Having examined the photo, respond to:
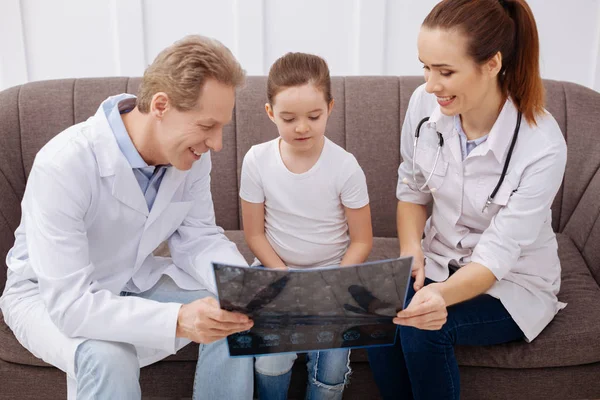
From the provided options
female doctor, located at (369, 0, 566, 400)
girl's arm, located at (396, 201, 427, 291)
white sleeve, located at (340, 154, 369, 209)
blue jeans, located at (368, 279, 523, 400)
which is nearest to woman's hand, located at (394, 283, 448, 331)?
female doctor, located at (369, 0, 566, 400)

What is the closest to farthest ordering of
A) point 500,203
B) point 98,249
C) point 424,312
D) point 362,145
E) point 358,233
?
point 424,312 → point 98,249 → point 500,203 → point 358,233 → point 362,145

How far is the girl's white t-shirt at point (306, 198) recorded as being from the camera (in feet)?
6.07

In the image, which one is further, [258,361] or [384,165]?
[384,165]

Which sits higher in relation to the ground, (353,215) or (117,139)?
(117,139)

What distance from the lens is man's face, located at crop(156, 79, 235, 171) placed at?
151 cm

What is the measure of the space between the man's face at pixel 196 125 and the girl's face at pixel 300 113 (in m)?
0.21

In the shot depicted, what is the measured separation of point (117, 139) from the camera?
161 cm

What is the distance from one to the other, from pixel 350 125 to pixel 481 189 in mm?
681

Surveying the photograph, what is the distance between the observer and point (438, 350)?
5.61ft

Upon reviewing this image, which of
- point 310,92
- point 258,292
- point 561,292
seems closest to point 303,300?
point 258,292

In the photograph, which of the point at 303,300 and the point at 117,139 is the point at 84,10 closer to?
the point at 117,139

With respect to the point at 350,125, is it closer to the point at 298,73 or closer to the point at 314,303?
the point at 298,73

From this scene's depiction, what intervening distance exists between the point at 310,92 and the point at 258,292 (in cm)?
60

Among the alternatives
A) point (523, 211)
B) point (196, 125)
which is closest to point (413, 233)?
point (523, 211)
